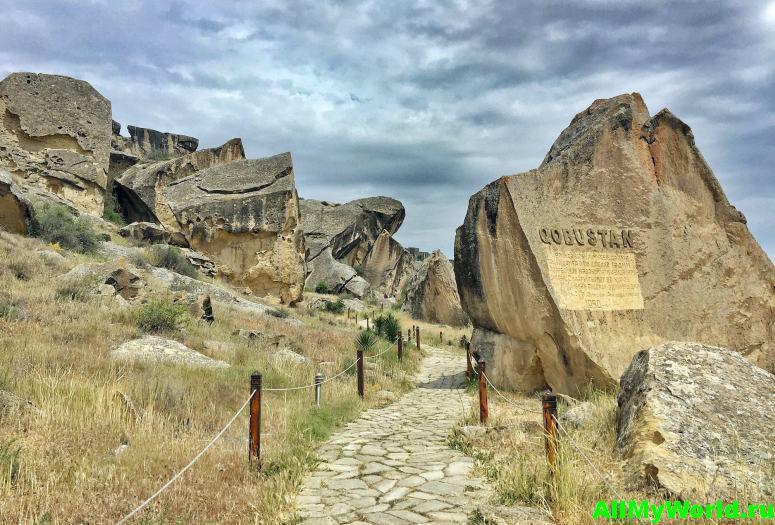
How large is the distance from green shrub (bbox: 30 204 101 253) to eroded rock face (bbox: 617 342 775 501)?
708 inches

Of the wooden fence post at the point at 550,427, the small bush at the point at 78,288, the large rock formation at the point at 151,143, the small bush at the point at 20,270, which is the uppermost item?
the large rock formation at the point at 151,143

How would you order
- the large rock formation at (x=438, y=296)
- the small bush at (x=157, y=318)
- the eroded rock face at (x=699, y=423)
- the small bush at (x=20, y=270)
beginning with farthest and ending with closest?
the large rock formation at (x=438, y=296)
the small bush at (x=20, y=270)
the small bush at (x=157, y=318)
the eroded rock face at (x=699, y=423)

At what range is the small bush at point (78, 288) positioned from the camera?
35.7 ft

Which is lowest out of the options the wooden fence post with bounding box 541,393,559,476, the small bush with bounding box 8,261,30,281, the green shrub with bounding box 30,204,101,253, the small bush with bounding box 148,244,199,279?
the wooden fence post with bounding box 541,393,559,476

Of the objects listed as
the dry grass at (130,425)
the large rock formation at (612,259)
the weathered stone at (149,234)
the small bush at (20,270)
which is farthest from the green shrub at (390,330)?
the small bush at (20,270)

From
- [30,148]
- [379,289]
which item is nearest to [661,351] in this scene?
[30,148]

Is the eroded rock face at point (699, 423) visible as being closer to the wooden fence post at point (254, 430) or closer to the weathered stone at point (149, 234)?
the wooden fence post at point (254, 430)

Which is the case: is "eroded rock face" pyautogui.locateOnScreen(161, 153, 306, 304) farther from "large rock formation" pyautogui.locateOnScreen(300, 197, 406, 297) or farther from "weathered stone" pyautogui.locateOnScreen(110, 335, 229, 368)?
"large rock formation" pyautogui.locateOnScreen(300, 197, 406, 297)

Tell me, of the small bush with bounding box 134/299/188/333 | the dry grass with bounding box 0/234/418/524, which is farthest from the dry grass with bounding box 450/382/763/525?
the small bush with bounding box 134/299/188/333

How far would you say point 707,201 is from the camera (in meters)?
9.51

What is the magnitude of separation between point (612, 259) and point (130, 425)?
7.64 metres

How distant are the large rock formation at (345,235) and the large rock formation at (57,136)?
639 inches

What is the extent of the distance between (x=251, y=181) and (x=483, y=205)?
16.7 metres

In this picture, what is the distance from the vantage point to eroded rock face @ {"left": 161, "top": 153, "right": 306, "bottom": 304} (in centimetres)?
2231
